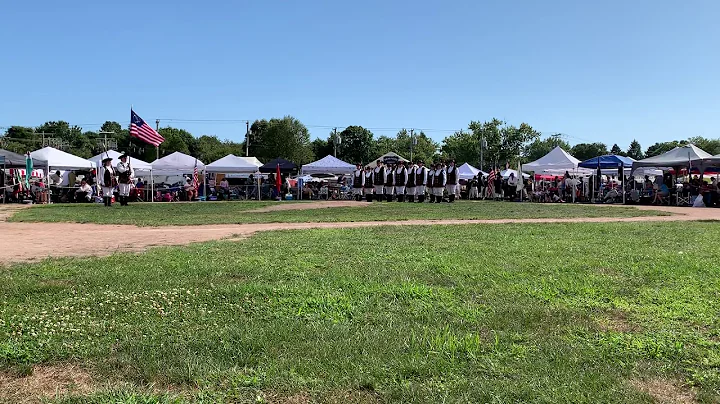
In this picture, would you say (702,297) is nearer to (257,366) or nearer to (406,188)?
(257,366)

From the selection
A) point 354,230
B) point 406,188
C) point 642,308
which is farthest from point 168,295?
point 406,188

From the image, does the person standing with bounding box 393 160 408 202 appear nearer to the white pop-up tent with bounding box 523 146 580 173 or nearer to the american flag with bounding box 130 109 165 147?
the white pop-up tent with bounding box 523 146 580 173

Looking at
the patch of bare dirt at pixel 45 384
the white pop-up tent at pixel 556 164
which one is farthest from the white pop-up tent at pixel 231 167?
the patch of bare dirt at pixel 45 384

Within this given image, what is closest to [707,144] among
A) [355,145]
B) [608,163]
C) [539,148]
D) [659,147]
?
[659,147]

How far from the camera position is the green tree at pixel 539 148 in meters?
89.5


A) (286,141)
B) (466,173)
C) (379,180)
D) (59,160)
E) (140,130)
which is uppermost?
(286,141)

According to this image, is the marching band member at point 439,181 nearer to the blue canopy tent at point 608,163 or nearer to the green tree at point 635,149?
the blue canopy tent at point 608,163

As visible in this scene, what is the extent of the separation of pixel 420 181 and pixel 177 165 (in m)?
14.7

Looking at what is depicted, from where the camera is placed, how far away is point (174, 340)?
4.33 m

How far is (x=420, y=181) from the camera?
29016mm

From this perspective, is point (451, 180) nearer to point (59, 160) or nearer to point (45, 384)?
point (59, 160)

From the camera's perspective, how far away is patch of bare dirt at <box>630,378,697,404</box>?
11.0 ft

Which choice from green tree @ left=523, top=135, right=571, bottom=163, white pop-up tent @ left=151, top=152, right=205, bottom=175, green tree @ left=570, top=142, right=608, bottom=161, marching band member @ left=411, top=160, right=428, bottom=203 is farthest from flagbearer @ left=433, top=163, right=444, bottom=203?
green tree @ left=570, top=142, right=608, bottom=161

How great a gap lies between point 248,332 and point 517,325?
2208 millimetres
